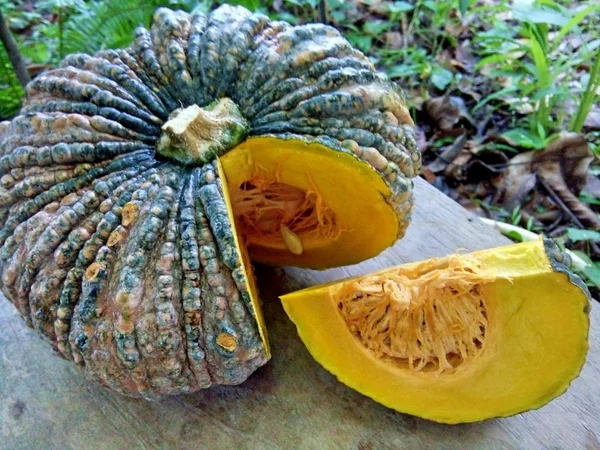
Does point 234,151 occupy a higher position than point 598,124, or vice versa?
point 234,151

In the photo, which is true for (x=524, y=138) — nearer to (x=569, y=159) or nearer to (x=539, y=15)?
(x=569, y=159)

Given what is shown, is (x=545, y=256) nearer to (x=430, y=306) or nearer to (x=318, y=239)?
(x=430, y=306)

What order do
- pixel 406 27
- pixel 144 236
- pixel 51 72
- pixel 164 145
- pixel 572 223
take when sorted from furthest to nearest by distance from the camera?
1. pixel 406 27
2. pixel 572 223
3. pixel 51 72
4. pixel 164 145
5. pixel 144 236

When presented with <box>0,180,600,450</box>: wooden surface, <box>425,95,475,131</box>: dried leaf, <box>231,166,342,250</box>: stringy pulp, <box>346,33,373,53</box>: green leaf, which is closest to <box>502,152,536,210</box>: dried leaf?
<box>425,95,475,131</box>: dried leaf

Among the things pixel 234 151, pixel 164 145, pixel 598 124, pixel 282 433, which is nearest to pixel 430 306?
pixel 282 433

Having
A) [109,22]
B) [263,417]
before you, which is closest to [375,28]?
[109,22]

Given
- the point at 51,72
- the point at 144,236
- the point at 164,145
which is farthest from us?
the point at 51,72

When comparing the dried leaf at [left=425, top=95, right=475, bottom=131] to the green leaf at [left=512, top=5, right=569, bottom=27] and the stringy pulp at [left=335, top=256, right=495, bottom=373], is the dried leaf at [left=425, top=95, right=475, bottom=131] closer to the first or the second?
the green leaf at [left=512, top=5, right=569, bottom=27]
